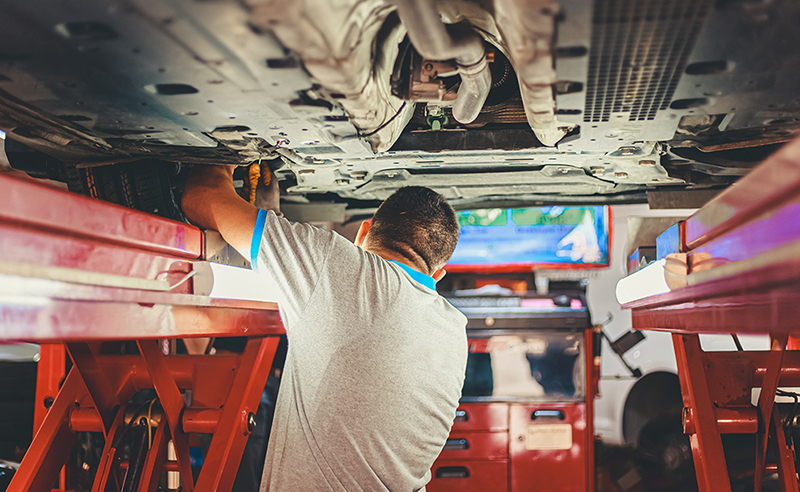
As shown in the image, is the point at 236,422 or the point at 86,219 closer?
the point at 86,219

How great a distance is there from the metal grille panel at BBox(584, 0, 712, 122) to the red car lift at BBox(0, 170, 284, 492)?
31.3 inches

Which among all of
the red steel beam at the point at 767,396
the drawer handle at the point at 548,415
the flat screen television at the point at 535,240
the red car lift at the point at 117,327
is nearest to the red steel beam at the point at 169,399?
the red car lift at the point at 117,327

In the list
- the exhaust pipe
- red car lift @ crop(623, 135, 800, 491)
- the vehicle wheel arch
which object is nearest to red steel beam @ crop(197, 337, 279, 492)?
the exhaust pipe

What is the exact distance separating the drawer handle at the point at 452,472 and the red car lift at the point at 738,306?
1.83m

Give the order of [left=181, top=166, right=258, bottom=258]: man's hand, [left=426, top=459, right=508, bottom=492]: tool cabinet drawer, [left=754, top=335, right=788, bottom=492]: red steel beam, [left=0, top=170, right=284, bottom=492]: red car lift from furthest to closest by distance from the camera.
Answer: [left=426, top=459, right=508, bottom=492]: tool cabinet drawer → [left=754, top=335, right=788, bottom=492]: red steel beam → [left=181, top=166, right=258, bottom=258]: man's hand → [left=0, top=170, right=284, bottom=492]: red car lift

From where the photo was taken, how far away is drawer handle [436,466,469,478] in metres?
3.14

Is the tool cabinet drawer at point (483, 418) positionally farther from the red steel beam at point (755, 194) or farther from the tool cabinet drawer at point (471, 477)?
the red steel beam at point (755, 194)

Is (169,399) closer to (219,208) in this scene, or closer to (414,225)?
(219,208)

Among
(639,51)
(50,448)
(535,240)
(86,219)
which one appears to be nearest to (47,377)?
(50,448)

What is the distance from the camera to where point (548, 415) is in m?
3.21

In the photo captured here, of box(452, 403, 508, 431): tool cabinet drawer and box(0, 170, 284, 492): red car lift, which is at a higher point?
box(0, 170, 284, 492): red car lift

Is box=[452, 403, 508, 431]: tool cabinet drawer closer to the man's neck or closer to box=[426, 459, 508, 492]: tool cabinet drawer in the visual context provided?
box=[426, 459, 508, 492]: tool cabinet drawer

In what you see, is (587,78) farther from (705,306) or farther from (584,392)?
(584,392)

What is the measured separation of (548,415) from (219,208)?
8.56 feet
